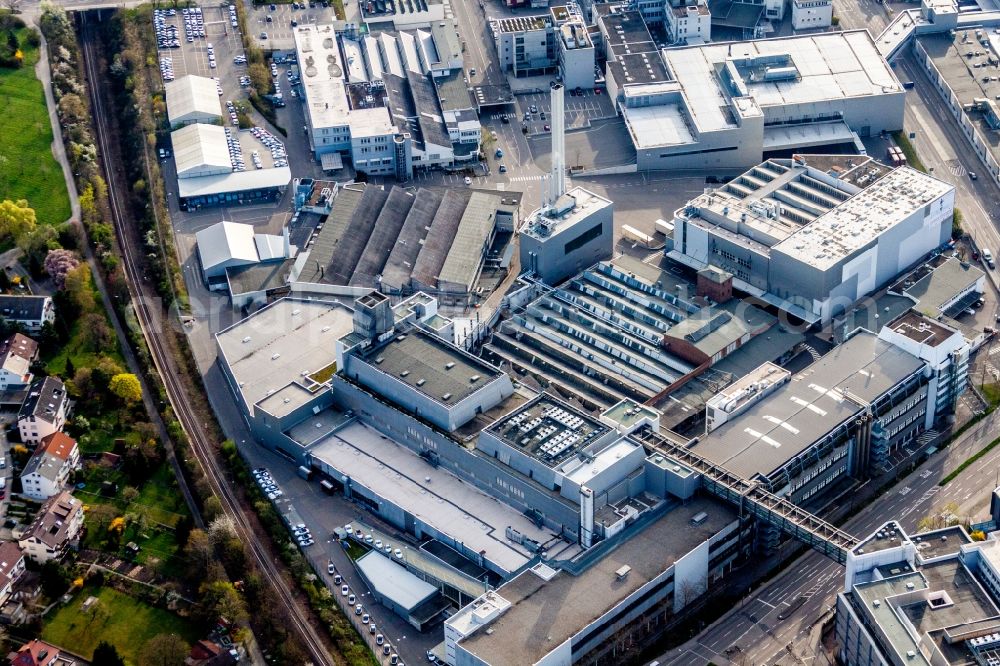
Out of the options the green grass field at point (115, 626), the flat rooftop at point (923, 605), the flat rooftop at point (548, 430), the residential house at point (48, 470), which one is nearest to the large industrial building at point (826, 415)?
the flat rooftop at point (548, 430)

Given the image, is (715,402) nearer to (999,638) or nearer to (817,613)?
(817,613)

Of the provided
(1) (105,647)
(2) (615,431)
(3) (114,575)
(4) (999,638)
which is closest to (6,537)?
(3) (114,575)

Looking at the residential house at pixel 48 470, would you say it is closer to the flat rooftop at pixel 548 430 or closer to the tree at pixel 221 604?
the tree at pixel 221 604

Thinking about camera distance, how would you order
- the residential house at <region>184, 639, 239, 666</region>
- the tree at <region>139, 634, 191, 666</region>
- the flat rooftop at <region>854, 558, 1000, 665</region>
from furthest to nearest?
the tree at <region>139, 634, 191, 666</region> → the residential house at <region>184, 639, 239, 666</region> → the flat rooftop at <region>854, 558, 1000, 665</region>

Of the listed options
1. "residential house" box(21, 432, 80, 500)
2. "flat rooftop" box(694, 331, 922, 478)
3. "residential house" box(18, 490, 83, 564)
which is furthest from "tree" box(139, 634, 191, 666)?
"flat rooftop" box(694, 331, 922, 478)

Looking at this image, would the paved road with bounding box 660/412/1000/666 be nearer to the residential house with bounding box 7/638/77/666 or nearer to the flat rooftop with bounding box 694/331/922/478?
the flat rooftop with bounding box 694/331/922/478

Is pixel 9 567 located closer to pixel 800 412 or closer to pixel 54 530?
pixel 54 530
